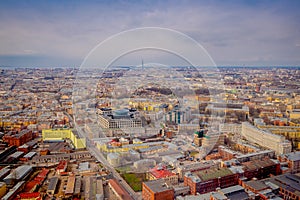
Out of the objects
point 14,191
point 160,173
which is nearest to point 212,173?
point 160,173

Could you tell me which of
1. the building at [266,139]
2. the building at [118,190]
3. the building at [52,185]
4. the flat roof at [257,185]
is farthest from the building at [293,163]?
the building at [52,185]

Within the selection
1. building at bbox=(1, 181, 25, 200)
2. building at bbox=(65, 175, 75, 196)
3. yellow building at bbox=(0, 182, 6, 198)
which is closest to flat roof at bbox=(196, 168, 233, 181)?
building at bbox=(65, 175, 75, 196)

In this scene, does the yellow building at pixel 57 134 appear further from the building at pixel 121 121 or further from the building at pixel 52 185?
the building at pixel 52 185

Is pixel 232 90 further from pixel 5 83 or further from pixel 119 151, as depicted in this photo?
pixel 5 83

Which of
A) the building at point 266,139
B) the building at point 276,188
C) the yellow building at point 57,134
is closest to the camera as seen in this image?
the building at point 276,188

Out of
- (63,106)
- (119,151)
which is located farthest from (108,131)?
(63,106)

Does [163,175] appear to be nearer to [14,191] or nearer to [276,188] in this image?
[276,188]

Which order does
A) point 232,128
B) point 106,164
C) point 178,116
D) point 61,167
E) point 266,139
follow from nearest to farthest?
point 61,167
point 106,164
point 266,139
point 232,128
point 178,116

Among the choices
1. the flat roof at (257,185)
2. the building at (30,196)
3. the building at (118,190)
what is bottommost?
the building at (118,190)
